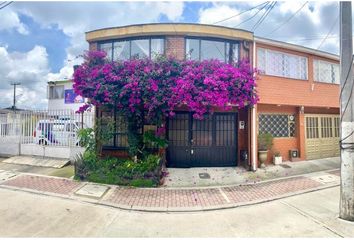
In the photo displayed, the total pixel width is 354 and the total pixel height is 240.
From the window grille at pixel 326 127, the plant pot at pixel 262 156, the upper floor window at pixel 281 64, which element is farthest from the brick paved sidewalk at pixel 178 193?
the window grille at pixel 326 127

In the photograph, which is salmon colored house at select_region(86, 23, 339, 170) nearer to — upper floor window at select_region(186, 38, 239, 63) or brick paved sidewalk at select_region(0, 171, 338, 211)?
upper floor window at select_region(186, 38, 239, 63)

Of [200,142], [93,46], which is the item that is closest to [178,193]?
[200,142]

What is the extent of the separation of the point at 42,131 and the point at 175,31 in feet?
25.4

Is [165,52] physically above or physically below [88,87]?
above

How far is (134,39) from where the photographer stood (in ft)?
29.2

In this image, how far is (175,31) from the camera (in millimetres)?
8344

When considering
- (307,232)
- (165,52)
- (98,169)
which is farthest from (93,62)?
(307,232)

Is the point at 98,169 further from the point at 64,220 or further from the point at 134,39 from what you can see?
the point at 134,39

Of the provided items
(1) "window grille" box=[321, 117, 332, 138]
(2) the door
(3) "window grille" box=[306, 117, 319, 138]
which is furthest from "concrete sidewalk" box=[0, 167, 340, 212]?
(1) "window grille" box=[321, 117, 332, 138]

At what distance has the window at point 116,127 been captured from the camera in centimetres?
821

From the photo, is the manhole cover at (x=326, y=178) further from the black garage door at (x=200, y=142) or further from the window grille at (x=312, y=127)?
the window grille at (x=312, y=127)

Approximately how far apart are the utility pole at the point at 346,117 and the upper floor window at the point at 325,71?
6380 mm

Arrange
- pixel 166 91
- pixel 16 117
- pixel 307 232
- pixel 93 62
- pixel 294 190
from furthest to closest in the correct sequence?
pixel 16 117 → pixel 93 62 → pixel 166 91 → pixel 294 190 → pixel 307 232

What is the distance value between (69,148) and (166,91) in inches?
214
